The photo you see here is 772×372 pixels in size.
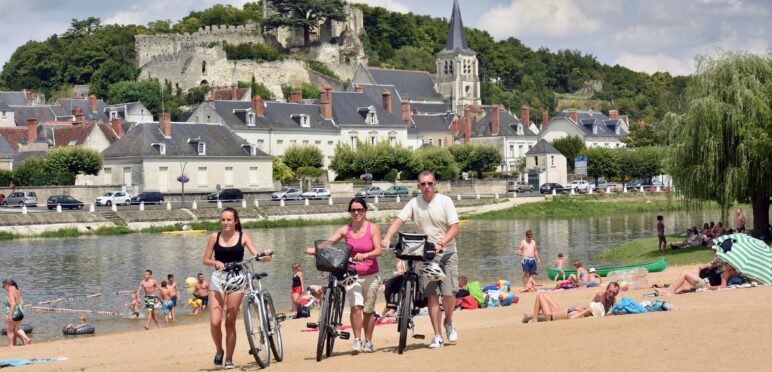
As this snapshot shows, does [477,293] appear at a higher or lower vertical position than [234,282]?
lower

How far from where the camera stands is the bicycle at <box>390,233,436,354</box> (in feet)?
35.4

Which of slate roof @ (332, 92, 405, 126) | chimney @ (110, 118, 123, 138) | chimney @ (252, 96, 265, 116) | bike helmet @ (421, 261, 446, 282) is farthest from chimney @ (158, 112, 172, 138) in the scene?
bike helmet @ (421, 261, 446, 282)

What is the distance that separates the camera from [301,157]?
67312mm

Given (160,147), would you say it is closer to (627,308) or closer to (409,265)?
(627,308)

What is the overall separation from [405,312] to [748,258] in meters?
7.46

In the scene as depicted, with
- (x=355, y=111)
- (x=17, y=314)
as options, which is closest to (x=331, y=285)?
(x=17, y=314)

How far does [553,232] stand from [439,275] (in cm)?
3327

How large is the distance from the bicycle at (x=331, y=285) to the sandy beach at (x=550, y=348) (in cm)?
21

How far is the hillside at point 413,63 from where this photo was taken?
103688mm

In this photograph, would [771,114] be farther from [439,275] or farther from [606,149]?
[606,149]

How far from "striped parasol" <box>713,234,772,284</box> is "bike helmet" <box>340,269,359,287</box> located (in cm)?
739

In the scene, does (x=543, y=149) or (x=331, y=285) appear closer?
(x=331, y=285)

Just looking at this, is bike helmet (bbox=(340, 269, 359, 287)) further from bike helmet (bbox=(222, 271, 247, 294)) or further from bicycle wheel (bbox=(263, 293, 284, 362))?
bike helmet (bbox=(222, 271, 247, 294))

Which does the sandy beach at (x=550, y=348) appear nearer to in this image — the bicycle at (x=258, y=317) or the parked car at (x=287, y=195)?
the bicycle at (x=258, y=317)
